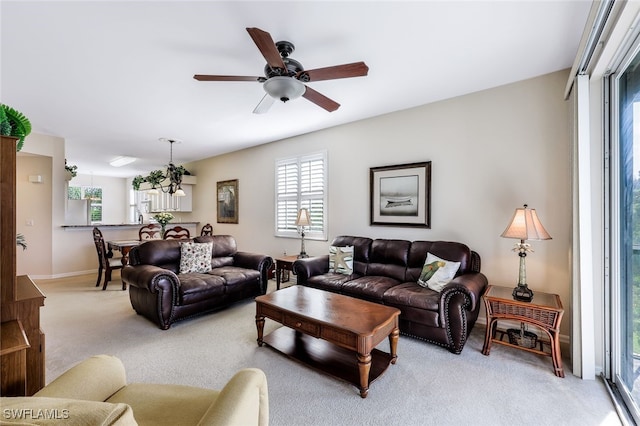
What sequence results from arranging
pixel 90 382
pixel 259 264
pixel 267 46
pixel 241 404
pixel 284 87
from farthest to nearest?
pixel 259 264 < pixel 284 87 < pixel 267 46 < pixel 90 382 < pixel 241 404

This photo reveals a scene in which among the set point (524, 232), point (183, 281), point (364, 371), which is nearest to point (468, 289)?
point (524, 232)

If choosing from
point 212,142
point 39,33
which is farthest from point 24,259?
point 39,33

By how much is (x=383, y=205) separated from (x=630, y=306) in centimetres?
253

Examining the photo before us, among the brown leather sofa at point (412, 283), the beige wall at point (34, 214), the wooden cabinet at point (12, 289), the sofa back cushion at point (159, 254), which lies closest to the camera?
the wooden cabinet at point (12, 289)

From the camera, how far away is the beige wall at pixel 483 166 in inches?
111

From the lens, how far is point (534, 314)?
234cm

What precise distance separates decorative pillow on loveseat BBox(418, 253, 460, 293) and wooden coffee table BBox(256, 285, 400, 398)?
80cm

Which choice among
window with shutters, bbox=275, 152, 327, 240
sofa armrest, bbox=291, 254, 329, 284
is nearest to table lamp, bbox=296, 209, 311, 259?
window with shutters, bbox=275, 152, 327, 240

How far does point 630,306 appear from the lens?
1928 mm

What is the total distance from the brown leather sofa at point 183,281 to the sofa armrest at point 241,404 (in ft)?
8.03

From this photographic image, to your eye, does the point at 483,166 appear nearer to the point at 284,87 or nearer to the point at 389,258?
the point at 389,258

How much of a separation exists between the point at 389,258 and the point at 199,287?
2.38m

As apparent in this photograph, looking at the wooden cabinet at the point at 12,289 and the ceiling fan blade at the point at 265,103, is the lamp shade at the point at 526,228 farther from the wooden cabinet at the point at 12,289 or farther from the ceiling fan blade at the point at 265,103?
the wooden cabinet at the point at 12,289

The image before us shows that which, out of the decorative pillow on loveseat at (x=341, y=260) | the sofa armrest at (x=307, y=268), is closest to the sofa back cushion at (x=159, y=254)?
the sofa armrest at (x=307, y=268)
